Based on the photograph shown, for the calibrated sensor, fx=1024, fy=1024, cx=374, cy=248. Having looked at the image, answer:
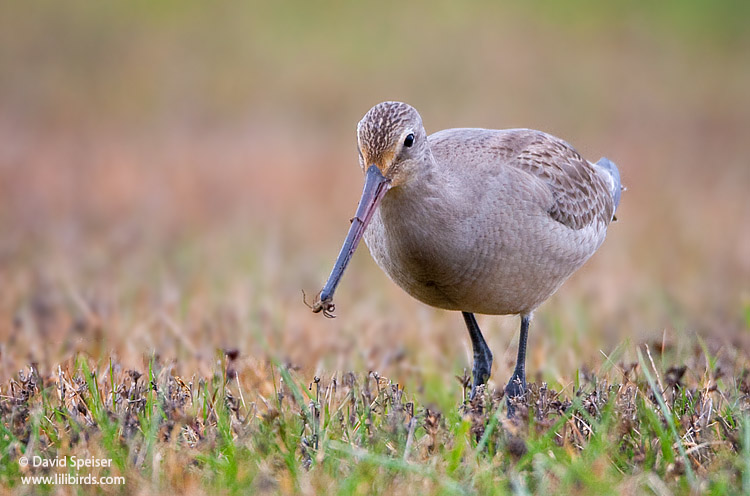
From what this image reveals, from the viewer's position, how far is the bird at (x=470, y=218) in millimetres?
4492

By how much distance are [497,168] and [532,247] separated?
0.44 m

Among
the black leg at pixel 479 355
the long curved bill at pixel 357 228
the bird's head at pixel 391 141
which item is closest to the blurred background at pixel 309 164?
the black leg at pixel 479 355

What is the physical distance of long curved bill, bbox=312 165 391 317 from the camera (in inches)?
164

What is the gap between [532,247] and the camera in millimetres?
5059

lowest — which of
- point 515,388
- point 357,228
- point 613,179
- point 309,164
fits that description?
point 515,388

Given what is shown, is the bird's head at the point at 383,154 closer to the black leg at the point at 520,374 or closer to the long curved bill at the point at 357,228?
the long curved bill at the point at 357,228

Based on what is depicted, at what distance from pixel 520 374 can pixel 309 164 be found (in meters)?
7.08

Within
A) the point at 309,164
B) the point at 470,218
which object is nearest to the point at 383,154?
the point at 470,218

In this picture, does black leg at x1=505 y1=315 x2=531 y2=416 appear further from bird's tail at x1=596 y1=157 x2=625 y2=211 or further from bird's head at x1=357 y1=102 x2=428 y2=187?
bird's tail at x1=596 y1=157 x2=625 y2=211

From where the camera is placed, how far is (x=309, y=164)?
12.0 meters

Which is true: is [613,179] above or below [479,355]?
above

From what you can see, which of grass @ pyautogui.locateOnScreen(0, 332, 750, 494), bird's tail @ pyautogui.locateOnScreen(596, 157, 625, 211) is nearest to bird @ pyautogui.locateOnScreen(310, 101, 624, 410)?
grass @ pyautogui.locateOnScreen(0, 332, 750, 494)

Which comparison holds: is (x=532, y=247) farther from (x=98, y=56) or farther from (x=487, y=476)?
(x=98, y=56)

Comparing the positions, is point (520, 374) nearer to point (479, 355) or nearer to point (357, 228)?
point (479, 355)
